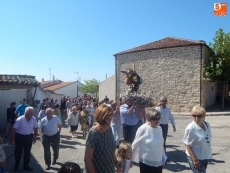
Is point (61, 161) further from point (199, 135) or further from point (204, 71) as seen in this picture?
point (204, 71)

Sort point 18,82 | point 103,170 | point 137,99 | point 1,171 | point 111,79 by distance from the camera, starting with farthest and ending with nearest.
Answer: point 111,79 < point 18,82 < point 137,99 < point 1,171 < point 103,170

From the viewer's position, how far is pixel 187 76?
2211 centimetres

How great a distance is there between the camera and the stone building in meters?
21.6

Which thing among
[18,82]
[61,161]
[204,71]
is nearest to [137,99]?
[61,161]

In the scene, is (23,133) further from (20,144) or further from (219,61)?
(219,61)

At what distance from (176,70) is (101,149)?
67.3ft

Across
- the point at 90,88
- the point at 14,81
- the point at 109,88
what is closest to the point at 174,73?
the point at 109,88

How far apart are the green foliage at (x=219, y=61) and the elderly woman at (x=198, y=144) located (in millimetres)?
18238

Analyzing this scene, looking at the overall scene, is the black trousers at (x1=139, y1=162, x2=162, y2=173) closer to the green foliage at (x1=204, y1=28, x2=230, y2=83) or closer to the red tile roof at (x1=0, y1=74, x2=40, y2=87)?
the red tile roof at (x1=0, y1=74, x2=40, y2=87)

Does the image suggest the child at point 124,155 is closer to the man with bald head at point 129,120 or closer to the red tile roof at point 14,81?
the man with bald head at point 129,120

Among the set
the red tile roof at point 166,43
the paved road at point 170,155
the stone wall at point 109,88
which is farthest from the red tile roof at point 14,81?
the stone wall at point 109,88

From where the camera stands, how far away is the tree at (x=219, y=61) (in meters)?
21.0

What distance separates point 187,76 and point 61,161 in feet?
56.0

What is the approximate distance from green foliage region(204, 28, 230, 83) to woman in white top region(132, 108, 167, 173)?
1842 centimetres
